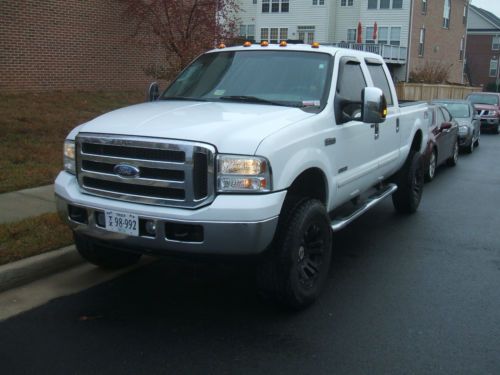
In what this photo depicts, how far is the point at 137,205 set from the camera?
4078 mm

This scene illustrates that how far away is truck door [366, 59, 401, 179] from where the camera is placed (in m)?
6.27

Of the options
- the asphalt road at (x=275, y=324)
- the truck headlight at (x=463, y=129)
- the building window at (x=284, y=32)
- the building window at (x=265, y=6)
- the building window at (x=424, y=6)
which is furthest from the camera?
the building window at (x=265, y=6)

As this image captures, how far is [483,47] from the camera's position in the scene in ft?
203

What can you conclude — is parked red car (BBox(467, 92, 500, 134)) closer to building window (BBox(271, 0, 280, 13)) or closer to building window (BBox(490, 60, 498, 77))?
building window (BBox(271, 0, 280, 13))

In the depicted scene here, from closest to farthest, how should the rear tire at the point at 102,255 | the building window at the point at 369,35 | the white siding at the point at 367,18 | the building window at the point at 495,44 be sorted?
1. the rear tire at the point at 102,255
2. the white siding at the point at 367,18
3. the building window at the point at 369,35
4. the building window at the point at 495,44

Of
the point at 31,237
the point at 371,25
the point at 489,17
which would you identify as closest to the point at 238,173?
the point at 31,237

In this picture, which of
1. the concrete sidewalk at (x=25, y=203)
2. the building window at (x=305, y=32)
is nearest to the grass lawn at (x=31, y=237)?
the concrete sidewalk at (x=25, y=203)

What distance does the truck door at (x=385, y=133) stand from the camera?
20.6 feet

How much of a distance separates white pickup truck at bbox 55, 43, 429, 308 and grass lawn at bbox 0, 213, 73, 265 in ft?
1.78

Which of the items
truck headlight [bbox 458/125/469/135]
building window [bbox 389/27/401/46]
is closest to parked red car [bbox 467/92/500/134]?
truck headlight [bbox 458/125/469/135]

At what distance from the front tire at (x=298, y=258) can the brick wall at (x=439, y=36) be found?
38408 mm

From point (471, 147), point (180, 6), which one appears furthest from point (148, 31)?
point (471, 147)

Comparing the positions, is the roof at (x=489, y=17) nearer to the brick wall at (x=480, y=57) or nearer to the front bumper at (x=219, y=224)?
the brick wall at (x=480, y=57)

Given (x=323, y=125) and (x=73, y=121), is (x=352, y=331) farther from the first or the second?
(x=73, y=121)
